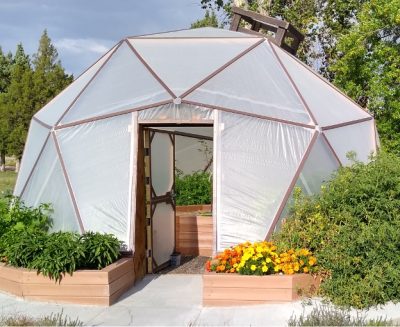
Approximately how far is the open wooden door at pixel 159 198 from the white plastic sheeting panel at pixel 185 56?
0.98 metres

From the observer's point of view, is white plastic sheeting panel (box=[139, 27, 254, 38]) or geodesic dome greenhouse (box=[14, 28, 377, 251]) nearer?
geodesic dome greenhouse (box=[14, 28, 377, 251])

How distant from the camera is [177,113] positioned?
346 inches

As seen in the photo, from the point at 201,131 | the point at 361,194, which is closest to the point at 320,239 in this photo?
the point at 361,194

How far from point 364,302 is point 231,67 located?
14.7 ft

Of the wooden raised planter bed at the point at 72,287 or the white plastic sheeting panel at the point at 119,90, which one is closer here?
the wooden raised planter bed at the point at 72,287

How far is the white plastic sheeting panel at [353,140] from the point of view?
9.34 metres

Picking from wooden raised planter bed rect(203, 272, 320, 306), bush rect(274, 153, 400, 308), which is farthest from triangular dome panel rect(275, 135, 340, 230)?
wooden raised planter bed rect(203, 272, 320, 306)

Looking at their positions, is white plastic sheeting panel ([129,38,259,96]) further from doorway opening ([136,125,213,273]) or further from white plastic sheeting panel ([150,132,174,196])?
white plastic sheeting panel ([150,132,174,196])

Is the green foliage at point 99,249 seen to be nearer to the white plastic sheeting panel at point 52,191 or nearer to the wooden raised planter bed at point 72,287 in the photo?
the wooden raised planter bed at point 72,287

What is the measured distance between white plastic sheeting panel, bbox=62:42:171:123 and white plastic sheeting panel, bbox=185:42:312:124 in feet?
2.39

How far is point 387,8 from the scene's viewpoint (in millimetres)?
15242

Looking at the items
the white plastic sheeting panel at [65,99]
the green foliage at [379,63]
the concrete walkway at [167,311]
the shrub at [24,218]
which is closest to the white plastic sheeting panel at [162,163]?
the white plastic sheeting panel at [65,99]

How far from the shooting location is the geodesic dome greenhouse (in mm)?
8477

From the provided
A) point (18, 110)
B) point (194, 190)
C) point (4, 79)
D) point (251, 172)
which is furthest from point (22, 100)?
point (251, 172)
